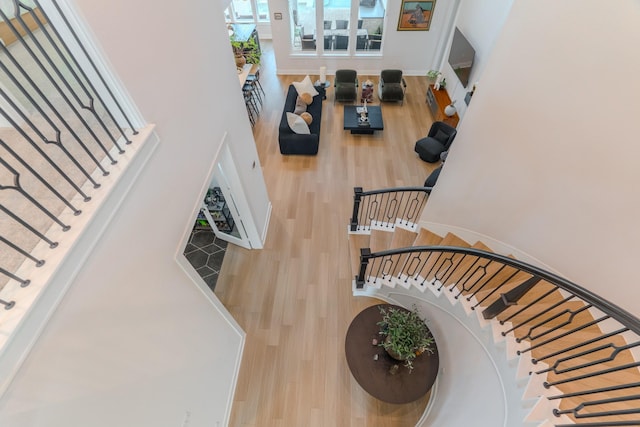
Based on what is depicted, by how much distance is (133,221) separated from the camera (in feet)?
6.79

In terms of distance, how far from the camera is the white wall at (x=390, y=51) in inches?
338

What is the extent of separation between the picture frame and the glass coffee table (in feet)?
8.74

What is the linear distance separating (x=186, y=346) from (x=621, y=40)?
167 inches

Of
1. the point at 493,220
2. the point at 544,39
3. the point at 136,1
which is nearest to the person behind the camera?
the point at 136,1

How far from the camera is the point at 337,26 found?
30.0ft

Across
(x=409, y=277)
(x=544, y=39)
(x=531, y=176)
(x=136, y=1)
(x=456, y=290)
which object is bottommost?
(x=409, y=277)

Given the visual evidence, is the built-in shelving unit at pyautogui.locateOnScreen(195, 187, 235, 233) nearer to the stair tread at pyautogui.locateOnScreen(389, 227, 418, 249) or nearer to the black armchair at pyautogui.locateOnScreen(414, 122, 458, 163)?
the stair tread at pyautogui.locateOnScreen(389, 227, 418, 249)

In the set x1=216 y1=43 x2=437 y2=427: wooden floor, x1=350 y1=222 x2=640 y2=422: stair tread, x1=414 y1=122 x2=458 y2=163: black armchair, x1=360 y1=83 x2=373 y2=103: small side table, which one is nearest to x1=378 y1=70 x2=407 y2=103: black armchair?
x1=360 y1=83 x2=373 y2=103: small side table

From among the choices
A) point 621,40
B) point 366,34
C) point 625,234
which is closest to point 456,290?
point 625,234

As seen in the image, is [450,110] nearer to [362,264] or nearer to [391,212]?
[391,212]

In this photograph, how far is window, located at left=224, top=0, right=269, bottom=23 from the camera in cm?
1076

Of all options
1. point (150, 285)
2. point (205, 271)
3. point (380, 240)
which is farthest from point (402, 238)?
point (150, 285)

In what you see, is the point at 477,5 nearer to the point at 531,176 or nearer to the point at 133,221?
the point at 531,176

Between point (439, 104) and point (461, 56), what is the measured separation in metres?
1.13
